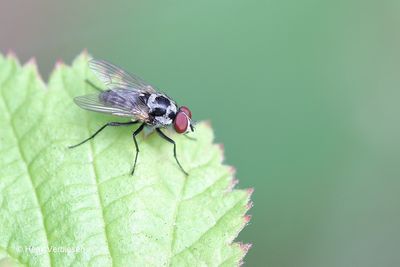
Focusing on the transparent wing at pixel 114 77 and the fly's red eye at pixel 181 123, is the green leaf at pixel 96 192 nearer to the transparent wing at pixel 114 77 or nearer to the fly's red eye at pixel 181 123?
the fly's red eye at pixel 181 123

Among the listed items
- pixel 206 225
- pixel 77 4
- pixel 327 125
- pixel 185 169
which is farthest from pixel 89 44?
pixel 206 225

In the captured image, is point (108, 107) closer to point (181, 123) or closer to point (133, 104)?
point (133, 104)

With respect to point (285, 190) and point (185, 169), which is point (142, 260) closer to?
point (185, 169)

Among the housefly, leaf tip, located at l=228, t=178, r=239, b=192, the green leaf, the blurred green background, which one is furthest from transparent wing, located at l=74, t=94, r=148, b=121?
the blurred green background

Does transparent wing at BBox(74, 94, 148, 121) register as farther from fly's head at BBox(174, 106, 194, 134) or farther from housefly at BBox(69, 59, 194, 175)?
fly's head at BBox(174, 106, 194, 134)

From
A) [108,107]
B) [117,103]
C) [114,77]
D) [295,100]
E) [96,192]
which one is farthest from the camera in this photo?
[295,100]

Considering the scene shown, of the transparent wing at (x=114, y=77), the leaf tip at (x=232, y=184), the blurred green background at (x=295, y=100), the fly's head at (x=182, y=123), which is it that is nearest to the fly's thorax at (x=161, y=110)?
the fly's head at (x=182, y=123)

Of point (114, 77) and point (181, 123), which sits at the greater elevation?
point (114, 77)

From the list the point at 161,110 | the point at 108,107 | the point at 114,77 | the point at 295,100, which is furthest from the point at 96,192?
the point at 295,100
